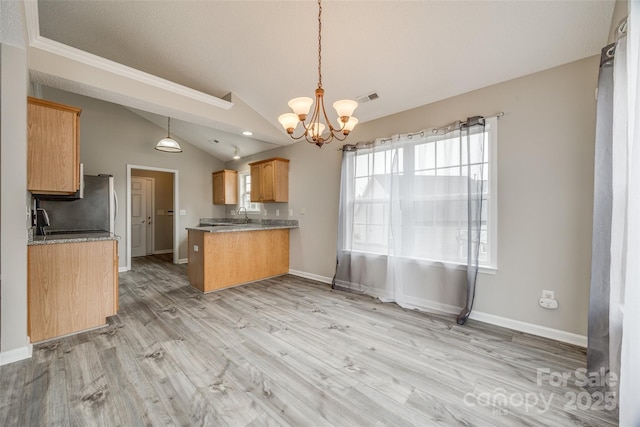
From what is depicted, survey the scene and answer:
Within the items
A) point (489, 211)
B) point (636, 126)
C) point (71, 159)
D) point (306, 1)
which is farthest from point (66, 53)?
point (489, 211)

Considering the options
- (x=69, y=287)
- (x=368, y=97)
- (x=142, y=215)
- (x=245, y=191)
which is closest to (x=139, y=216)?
(x=142, y=215)

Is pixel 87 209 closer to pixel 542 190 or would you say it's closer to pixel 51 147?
pixel 51 147

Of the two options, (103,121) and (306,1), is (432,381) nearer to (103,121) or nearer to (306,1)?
(306,1)

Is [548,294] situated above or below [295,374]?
above

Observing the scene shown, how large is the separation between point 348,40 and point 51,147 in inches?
117

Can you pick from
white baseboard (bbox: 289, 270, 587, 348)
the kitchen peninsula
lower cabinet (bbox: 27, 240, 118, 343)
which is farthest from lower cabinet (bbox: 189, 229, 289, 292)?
white baseboard (bbox: 289, 270, 587, 348)

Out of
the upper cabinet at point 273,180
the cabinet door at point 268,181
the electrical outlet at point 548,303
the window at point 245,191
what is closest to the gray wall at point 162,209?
the window at point 245,191

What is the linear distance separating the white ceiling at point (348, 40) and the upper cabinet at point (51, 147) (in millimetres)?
1098

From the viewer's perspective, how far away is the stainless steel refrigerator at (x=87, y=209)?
13.2ft

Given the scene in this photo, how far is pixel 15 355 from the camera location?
195 cm

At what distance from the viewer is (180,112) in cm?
324

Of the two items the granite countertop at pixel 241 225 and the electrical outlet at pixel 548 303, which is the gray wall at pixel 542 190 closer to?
the electrical outlet at pixel 548 303

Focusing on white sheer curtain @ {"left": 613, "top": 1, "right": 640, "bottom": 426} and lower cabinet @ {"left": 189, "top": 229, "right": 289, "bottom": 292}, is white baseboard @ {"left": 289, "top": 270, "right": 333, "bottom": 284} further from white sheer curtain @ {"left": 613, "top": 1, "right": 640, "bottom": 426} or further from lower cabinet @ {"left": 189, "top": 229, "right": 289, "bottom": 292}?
white sheer curtain @ {"left": 613, "top": 1, "right": 640, "bottom": 426}

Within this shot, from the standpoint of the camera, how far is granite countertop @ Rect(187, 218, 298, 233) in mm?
3765
